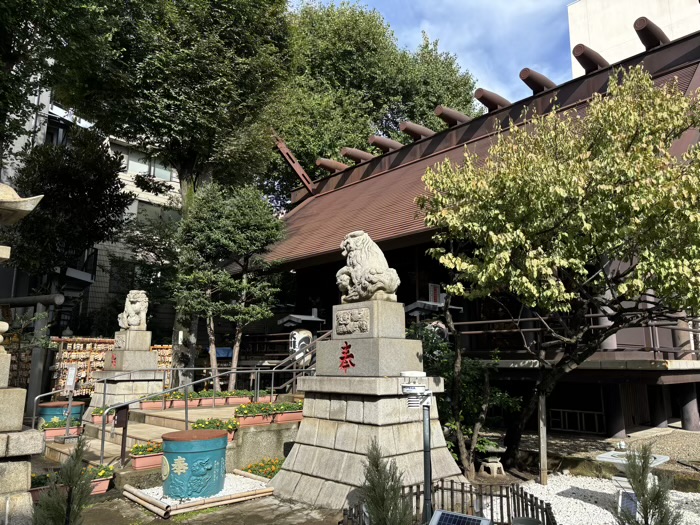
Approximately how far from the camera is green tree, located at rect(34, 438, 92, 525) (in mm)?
3613

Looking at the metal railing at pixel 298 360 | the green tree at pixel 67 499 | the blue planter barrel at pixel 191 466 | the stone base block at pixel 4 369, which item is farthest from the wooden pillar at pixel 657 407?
the stone base block at pixel 4 369

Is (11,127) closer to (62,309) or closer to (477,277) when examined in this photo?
(62,309)

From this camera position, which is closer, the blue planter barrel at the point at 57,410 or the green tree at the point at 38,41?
the blue planter barrel at the point at 57,410

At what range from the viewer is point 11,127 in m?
14.0

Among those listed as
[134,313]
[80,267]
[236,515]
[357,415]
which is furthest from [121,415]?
[80,267]

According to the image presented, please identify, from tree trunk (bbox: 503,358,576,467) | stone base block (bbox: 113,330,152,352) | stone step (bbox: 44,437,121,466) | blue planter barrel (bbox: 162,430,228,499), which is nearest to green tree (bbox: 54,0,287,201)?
stone base block (bbox: 113,330,152,352)

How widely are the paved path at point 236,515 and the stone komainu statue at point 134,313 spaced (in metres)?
7.13

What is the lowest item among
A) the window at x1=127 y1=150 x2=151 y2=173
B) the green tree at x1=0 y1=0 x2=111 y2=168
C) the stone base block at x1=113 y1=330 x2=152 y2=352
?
the stone base block at x1=113 y1=330 x2=152 y2=352

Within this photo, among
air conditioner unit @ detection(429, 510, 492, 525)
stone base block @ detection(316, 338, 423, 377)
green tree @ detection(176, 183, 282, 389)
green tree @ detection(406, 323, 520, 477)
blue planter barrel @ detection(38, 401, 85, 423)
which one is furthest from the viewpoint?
green tree @ detection(176, 183, 282, 389)

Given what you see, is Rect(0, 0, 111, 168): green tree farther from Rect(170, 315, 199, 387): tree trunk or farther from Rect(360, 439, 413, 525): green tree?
Rect(360, 439, 413, 525): green tree

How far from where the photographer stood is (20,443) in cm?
513

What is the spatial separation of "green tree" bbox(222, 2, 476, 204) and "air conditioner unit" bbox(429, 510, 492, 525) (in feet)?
80.3

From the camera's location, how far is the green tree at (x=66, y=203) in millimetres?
18609

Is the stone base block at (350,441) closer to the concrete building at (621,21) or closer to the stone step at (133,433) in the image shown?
the stone step at (133,433)
